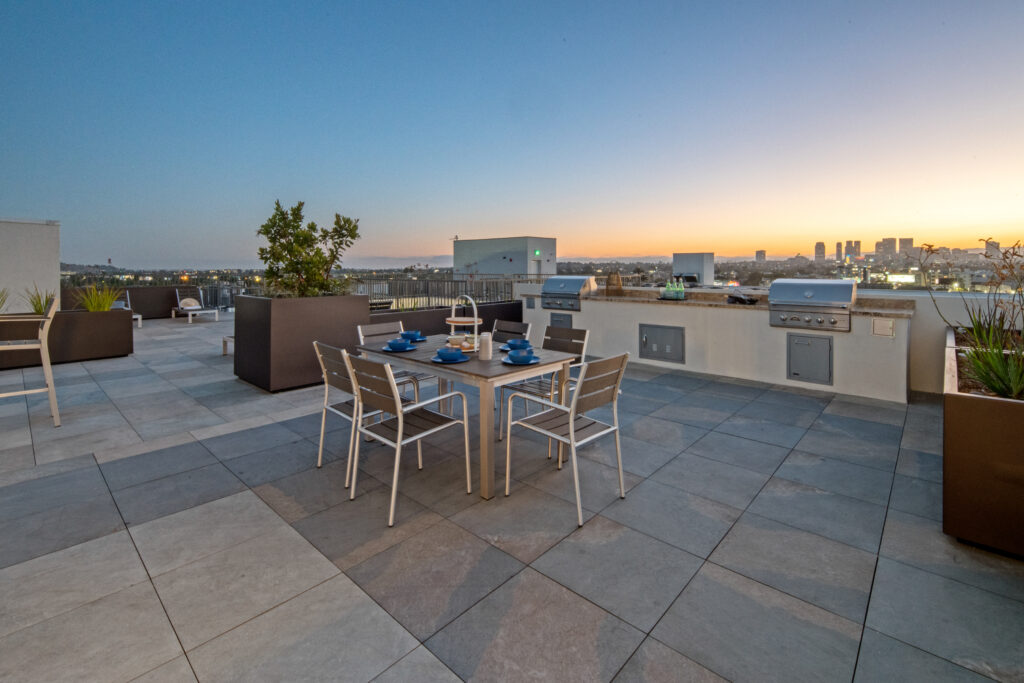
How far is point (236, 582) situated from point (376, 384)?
100 cm

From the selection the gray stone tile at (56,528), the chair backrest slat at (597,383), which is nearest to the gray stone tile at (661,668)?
the chair backrest slat at (597,383)

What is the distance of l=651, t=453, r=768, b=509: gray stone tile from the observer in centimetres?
253

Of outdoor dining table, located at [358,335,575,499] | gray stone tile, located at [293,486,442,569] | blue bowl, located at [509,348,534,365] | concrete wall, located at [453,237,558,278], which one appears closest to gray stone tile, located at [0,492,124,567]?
gray stone tile, located at [293,486,442,569]

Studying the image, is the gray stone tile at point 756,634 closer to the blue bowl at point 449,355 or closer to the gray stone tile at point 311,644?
the gray stone tile at point 311,644

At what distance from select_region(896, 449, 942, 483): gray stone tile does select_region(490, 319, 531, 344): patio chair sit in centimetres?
268

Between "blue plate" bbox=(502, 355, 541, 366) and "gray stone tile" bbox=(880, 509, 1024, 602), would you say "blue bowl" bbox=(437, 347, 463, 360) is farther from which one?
"gray stone tile" bbox=(880, 509, 1024, 602)

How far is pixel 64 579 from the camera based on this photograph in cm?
182

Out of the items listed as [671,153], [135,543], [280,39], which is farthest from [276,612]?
[280,39]

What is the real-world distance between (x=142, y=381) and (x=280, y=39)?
22.3ft

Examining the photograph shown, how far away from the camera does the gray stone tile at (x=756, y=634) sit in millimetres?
1383

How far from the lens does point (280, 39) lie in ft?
27.3

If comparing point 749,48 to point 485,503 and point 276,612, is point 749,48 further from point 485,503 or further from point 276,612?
point 276,612

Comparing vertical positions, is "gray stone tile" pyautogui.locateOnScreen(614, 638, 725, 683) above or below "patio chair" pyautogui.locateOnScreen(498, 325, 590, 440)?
below

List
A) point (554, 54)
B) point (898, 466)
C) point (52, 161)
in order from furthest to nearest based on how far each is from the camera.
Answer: point (52, 161), point (554, 54), point (898, 466)
